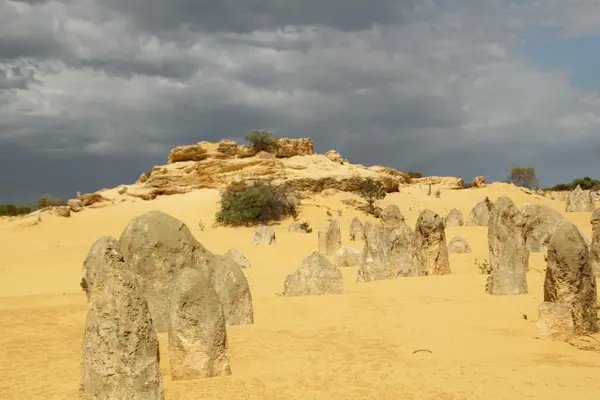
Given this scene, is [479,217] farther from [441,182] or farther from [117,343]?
[117,343]

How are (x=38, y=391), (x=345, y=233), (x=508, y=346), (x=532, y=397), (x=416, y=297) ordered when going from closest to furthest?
(x=532, y=397) < (x=38, y=391) < (x=508, y=346) < (x=416, y=297) < (x=345, y=233)

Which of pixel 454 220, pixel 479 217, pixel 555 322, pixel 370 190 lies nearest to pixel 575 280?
pixel 555 322

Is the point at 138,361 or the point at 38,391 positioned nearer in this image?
the point at 138,361

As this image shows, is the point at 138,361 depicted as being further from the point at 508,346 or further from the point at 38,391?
the point at 508,346

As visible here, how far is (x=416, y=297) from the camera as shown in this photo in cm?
1077

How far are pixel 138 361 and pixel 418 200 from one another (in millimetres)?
33347

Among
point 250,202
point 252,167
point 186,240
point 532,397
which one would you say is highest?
point 252,167

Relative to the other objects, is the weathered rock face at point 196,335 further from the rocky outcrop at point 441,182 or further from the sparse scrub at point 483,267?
the rocky outcrop at point 441,182

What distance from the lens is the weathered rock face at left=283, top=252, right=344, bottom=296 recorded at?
1152cm

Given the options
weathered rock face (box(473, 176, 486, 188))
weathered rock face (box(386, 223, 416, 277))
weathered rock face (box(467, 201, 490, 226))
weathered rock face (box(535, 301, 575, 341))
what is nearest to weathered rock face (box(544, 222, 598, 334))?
weathered rock face (box(535, 301, 575, 341))

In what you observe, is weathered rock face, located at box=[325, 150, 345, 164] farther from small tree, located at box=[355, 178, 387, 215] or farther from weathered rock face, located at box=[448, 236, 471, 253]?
weathered rock face, located at box=[448, 236, 471, 253]

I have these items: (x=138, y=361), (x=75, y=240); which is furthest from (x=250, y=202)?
(x=138, y=361)

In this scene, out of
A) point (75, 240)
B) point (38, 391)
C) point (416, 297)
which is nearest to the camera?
point (38, 391)

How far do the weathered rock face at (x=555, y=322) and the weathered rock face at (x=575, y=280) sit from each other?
0.73 ft
